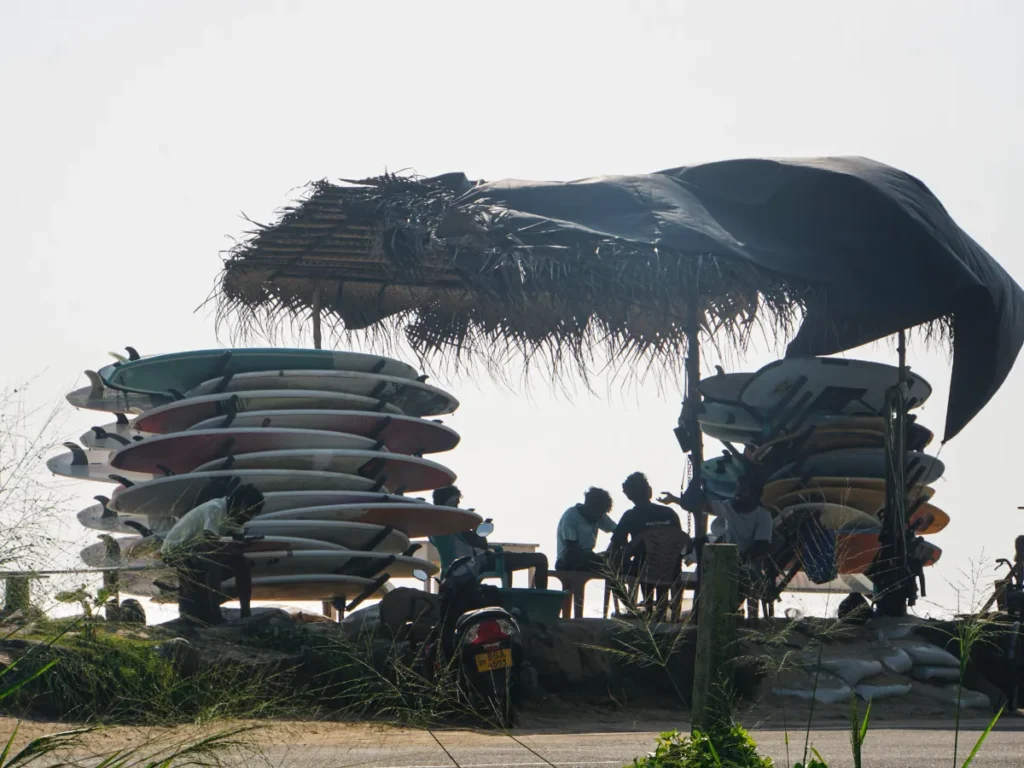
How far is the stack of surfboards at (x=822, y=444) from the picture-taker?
494 inches

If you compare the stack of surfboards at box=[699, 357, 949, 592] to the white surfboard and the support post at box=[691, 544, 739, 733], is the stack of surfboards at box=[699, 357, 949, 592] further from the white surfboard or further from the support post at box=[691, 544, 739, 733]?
the support post at box=[691, 544, 739, 733]

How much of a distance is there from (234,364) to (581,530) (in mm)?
3052

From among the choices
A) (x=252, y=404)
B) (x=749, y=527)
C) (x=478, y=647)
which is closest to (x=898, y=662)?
(x=749, y=527)

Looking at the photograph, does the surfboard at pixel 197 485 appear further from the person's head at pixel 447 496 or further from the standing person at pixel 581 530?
the standing person at pixel 581 530

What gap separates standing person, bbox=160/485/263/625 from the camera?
29.9 ft

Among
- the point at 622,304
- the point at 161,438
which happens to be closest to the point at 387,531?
the point at 161,438

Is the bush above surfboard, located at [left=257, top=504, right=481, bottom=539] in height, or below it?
below

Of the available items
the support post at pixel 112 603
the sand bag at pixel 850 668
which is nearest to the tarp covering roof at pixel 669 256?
the sand bag at pixel 850 668

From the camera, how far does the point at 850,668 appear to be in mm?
10312

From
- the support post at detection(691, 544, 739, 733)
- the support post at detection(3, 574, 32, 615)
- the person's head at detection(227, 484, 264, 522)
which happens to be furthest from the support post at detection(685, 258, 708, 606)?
the support post at detection(691, 544, 739, 733)

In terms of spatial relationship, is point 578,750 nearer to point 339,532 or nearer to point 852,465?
point 339,532

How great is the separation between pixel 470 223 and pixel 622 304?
1.40 m

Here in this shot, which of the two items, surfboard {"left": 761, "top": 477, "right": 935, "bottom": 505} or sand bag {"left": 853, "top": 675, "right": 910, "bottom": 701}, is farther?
surfboard {"left": 761, "top": 477, "right": 935, "bottom": 505}

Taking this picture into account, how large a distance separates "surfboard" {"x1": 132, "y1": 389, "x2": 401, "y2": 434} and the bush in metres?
7.18
